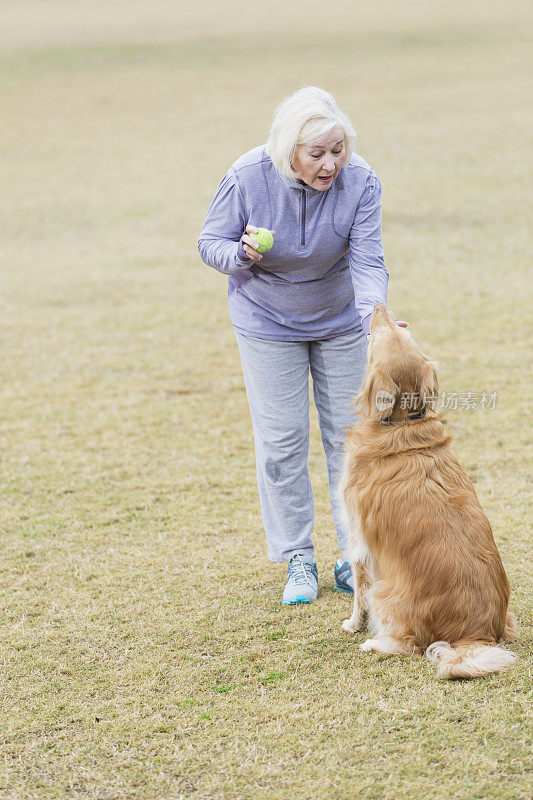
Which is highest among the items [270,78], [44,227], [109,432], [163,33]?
[163,33]

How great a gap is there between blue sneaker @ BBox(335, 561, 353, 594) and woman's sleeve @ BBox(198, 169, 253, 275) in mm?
1508

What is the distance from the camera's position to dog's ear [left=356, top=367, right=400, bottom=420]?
3.47 meters

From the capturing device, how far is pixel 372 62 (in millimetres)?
25516

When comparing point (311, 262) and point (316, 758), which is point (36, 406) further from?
point (316, 758)

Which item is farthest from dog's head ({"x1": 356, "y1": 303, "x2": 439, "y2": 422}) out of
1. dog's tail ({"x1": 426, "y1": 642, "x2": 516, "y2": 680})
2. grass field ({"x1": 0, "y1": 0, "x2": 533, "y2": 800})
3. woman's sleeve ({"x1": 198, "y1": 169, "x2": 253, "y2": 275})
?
grass field ({"x1": 0, "y1": 0, "x2": 533, "y2": 800})

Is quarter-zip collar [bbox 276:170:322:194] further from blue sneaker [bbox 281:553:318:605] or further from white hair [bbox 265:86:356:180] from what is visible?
blue sneaker [bbox 281:553:318:605]

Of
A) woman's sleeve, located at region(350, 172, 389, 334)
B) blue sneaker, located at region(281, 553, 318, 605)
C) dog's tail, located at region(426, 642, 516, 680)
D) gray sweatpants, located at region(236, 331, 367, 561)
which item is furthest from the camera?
blue sneaker, located at region(281, 553, 318, 605)

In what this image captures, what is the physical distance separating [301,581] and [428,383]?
1273mm

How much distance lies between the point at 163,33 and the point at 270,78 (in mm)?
9768

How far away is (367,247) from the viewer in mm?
3842

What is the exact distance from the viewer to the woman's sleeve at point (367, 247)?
380 cm

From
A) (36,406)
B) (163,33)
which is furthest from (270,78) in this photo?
(36,406)

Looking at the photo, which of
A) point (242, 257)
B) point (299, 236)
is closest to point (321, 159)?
point (299, 236)

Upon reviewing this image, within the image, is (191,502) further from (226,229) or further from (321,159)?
(321,159)
